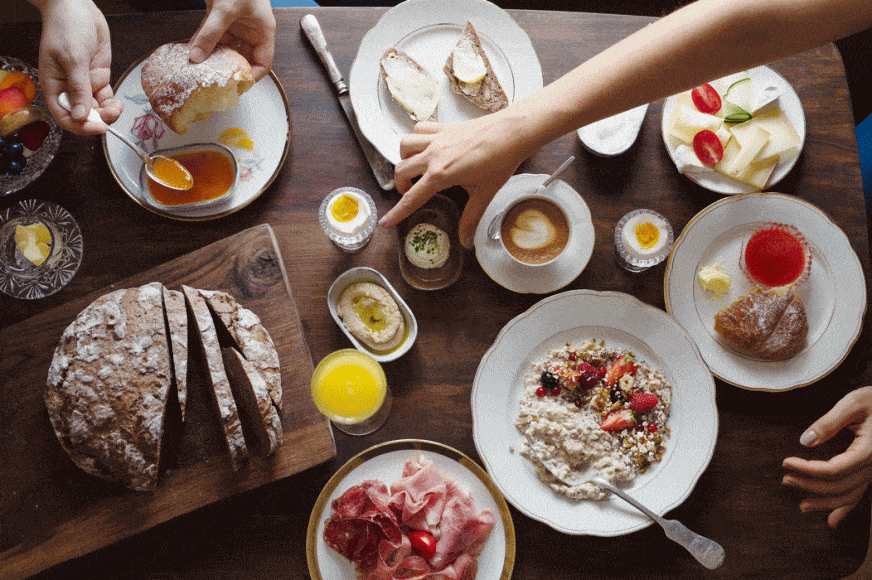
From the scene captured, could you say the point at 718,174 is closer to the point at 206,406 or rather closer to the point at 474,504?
the point at 474,504

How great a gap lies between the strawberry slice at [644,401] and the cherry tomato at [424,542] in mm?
894

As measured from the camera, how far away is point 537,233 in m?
2.06

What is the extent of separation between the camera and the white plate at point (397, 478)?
6.39 ft

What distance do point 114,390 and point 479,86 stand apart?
1.72 meters

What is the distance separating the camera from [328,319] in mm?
2107

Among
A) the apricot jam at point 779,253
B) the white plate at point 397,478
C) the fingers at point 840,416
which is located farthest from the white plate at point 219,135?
the fingers at point 840,416

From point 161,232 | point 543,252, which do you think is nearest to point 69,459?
point 161,232

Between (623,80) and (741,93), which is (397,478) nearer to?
(623,80)

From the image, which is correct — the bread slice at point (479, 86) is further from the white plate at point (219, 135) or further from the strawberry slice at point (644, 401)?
the strawberry slice at point (644, 401)

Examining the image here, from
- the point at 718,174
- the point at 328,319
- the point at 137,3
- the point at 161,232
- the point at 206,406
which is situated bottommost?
the point at 206,406

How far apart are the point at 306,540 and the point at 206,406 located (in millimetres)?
612

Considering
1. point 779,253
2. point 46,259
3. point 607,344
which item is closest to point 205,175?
point 46,259

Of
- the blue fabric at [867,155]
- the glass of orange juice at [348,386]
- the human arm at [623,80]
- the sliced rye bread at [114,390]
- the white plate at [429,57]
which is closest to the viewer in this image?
the human arm at [623,80]

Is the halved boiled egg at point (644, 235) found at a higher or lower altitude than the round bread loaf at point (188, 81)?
lower
